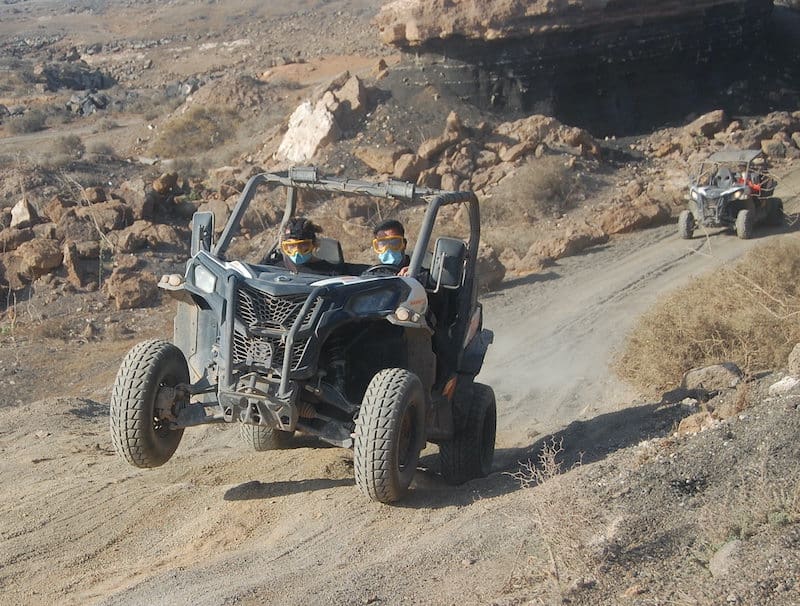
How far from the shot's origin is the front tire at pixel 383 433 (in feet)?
20.7

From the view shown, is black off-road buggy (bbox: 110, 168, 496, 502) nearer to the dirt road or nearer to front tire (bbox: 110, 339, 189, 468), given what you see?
front tire (bbox: 110, 339, 189, 468)

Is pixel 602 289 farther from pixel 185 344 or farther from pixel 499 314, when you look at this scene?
pixel 185 344

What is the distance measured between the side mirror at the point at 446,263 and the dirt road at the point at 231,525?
1.47 m

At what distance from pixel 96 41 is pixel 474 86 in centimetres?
4519

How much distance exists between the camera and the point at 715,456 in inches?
248

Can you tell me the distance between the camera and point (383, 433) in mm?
6297

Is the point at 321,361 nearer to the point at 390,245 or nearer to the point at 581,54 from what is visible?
the point at 390,245

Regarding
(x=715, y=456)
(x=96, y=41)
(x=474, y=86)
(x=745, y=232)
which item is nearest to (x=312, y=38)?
(x=96, y=41)

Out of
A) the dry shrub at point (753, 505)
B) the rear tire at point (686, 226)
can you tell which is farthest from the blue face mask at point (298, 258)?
the rear tire at point (686, 226)

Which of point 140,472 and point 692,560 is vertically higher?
point 692,560

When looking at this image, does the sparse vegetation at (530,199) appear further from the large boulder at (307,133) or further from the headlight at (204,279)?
the headlight at (204,279)

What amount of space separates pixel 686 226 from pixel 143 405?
1599 centimetres

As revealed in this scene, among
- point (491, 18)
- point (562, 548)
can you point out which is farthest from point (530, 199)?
point (562, 548)

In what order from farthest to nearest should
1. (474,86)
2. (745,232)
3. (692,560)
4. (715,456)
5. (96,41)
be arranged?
(96,41) < (474,86) < (745,232) < (715,456) < (692,560)
